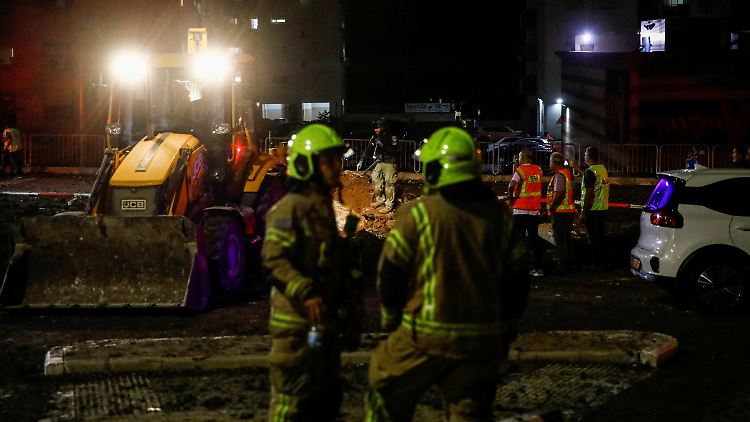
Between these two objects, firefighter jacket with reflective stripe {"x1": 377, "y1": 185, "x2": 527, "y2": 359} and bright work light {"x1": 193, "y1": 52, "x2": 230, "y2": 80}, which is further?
bright work light {"x1": 193, "y1": 52, "x2": 230, "y2": 80}

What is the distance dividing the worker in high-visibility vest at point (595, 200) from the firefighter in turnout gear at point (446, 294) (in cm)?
932

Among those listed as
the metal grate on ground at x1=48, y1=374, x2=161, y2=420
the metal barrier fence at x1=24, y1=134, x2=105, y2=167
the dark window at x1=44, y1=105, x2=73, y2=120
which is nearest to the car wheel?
the metal grate on ground at x1=48, y1=374, x2=161, y2=420

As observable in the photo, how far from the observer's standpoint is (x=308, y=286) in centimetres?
519

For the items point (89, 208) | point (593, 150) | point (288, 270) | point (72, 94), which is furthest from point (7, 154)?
point (288, 270)

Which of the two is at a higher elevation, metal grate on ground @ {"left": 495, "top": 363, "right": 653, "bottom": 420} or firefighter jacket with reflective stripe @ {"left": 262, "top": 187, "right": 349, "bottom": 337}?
firefighter jacket with reflective stripe @ {"left": 262, "top": 187, "right": 349, "bottom": 337}

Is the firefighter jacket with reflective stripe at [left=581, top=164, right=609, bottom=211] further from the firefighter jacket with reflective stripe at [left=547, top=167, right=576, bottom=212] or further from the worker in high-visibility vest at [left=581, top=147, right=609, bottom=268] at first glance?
the firefighter jacket with reflective stripe at [left=547, top=167, right=576, bottom=212]

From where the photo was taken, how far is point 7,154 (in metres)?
30.0

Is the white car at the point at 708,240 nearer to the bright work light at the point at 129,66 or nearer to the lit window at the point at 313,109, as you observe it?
the bright work light at the point at 129,66

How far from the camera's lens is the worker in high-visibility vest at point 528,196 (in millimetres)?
13461

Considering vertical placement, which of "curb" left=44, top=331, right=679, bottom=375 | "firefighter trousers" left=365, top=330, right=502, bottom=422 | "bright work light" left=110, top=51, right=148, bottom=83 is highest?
"bright work light" left=110, top=51, right=148, bottom=83

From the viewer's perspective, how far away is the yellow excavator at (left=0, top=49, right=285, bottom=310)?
36.9 feet

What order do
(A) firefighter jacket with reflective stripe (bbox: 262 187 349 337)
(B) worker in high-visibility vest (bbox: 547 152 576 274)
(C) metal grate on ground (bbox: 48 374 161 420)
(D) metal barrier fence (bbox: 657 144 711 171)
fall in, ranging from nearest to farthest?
1. (A) firefighter jacket with reflective stripe (bbox: 262 187 349 337)
2. (C) metal grate on ground (bbox: 48 374 161 420)
3. (B) worker in high-visibility vest (bbox: 547 152 576 274)
4. (D) metal barrier fence (bbox: 657 144 711 171)

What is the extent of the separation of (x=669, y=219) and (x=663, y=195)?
0.32 meters

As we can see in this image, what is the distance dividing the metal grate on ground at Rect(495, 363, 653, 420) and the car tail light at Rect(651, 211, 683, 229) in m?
2.88
